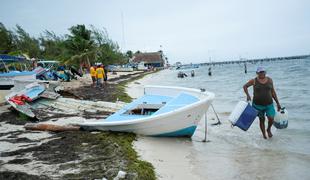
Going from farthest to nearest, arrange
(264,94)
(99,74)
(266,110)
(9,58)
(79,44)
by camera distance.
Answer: (79,44), (9,58), (99,74), (266,110), (264,94)

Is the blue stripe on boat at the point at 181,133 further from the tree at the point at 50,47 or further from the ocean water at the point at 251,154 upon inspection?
the tree at the point at 50,47

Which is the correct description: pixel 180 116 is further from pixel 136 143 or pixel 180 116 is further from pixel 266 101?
pixel 266 101

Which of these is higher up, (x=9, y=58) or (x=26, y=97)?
(x=9, y=58)

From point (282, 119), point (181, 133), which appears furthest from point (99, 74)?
point (282, 119)

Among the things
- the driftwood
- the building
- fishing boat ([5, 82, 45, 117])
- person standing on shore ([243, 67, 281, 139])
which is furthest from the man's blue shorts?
the building

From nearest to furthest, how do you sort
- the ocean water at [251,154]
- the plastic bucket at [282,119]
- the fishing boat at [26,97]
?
the ocean water at [251,154], the plastic bucket at [282,119], the fishing boat at [26,97]

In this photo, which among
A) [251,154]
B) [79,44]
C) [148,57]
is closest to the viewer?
[251,154]

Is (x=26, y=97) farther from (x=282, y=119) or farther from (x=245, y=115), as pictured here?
(x=282, y=119)

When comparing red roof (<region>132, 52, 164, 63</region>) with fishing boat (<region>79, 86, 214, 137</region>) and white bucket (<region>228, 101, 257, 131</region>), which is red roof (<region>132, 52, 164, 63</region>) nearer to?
fishing boat (<region>79, 86, 214, 137</region>)

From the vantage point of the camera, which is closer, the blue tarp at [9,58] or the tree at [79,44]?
the blue tarp at [9,58]

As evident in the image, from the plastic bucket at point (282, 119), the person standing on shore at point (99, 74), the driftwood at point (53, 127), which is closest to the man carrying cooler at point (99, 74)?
the person standing on shore at point (99, 74)

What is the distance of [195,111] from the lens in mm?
6730

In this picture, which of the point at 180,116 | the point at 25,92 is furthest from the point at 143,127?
the point at 25,92

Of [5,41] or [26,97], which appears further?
[5,41]
